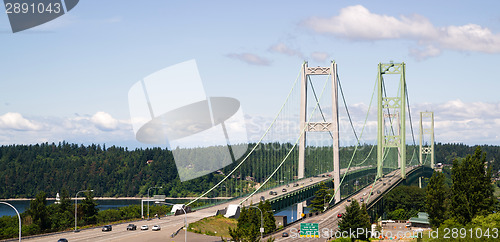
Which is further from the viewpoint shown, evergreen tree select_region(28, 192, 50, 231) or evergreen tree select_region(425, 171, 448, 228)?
evergreen tree select_region(28, 192, 50, 231)

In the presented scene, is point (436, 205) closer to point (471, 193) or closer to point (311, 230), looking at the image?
point (471, 193)

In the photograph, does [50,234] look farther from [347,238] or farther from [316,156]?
[316,156]

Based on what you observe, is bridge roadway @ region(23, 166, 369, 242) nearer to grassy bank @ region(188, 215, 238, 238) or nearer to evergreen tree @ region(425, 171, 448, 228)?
grassy bank @ region(188, 215, 238, 238)

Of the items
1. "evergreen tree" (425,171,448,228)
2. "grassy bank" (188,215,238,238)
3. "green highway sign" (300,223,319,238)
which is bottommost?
"grassy bank" (188,215,238,238)

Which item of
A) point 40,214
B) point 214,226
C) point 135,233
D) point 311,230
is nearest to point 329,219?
point 214,226

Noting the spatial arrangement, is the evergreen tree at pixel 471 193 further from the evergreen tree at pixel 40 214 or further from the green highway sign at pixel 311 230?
the evergreen tree at pixel 40 214

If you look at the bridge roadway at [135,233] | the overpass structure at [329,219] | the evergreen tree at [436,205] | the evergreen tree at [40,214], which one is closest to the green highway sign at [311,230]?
the overpass structure at [329,219]

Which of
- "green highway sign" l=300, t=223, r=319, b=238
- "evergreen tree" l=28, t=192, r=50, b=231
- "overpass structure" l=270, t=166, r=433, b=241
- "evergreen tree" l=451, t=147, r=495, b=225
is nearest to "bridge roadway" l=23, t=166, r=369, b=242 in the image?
"overpass structure" l=270, t=166, r=433, b=241

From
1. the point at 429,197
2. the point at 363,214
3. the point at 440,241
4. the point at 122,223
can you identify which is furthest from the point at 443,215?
the point at 122,223

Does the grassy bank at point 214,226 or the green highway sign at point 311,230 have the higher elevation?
the green highway sign at point 311,230
